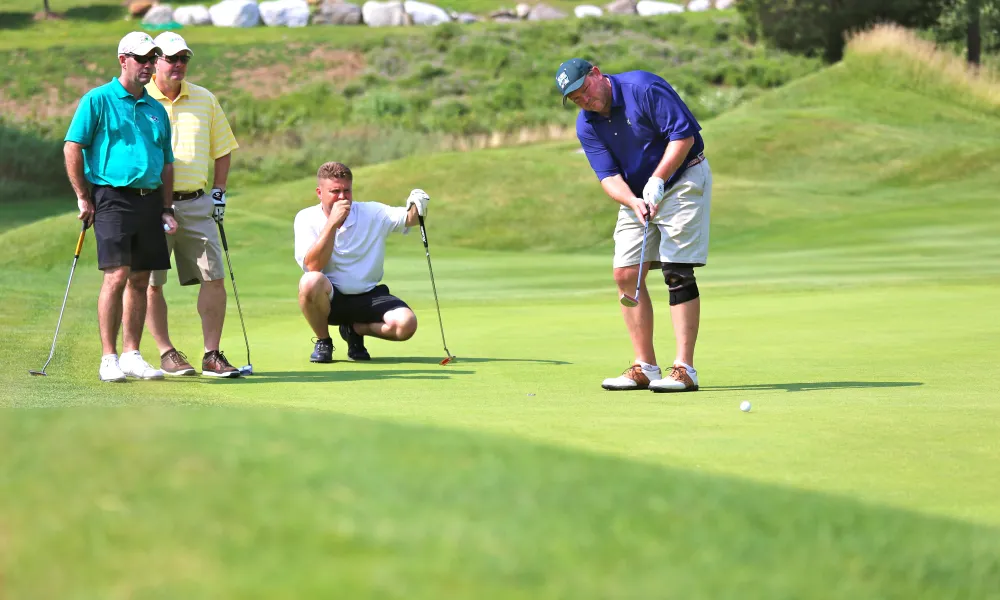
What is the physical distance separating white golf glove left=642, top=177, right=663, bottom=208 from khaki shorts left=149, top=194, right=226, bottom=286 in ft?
9.43

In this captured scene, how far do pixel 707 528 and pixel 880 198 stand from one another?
1003 inches

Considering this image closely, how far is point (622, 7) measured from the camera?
267 ft

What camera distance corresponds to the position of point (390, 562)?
3.04m

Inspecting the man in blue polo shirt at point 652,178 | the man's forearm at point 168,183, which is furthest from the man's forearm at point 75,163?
the man in blue polo shirt at point 652,178

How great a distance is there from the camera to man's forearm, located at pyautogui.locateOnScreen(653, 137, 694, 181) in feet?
25.2

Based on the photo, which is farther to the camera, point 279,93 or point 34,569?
point 279,93

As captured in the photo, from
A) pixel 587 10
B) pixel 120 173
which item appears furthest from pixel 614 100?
pixel 587 10

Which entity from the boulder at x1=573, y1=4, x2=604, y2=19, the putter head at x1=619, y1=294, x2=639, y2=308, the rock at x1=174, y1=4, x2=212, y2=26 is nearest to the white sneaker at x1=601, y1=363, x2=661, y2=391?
the putter head at x1=619, y1=294, x2=639, y2=308

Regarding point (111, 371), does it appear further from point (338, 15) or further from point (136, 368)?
point (338, 15)

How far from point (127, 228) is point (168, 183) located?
550 millimetres

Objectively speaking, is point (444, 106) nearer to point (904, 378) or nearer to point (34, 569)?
point (904, 378)

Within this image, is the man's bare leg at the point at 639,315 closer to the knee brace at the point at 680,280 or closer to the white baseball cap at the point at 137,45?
the knee brace at the point at 680,280

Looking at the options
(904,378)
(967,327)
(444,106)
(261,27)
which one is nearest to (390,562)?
(904,378)

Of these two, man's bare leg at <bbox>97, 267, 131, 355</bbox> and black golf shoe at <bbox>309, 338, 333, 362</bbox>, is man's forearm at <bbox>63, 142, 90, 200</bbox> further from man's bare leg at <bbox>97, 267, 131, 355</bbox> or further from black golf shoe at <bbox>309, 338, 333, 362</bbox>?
black golf shoe at <bbox>309, 338, 333, 362</bbox>
